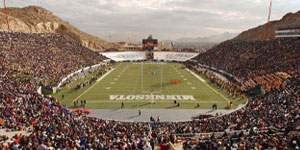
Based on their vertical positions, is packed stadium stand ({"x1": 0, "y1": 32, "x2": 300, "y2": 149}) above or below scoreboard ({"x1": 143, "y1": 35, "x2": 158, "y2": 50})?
below

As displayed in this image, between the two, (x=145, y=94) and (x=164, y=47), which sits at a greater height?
(x=164, y=47)

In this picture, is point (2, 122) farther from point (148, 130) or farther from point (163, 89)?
point (163, 89)

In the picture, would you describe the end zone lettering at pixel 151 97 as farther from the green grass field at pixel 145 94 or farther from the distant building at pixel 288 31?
the distant building at pixel 288 31

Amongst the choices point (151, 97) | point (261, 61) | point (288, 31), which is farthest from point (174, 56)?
point (151, 97)

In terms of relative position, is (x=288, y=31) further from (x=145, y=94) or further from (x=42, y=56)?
(x=42, y=56)

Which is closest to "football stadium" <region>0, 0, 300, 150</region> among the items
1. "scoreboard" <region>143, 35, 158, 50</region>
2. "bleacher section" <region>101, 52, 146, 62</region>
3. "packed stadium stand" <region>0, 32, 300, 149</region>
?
"packed stadium stand" <region>0, 32, 300, 149</region>

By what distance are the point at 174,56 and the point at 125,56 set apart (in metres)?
18.6

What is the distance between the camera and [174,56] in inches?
3002

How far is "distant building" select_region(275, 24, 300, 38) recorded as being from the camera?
134ft

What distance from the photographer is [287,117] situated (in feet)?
48.2

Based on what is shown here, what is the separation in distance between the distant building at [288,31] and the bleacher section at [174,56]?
101 ft

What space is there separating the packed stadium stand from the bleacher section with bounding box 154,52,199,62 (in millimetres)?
26107

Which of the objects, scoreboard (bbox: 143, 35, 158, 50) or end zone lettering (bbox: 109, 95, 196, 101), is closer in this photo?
end zone lettering (bbox: 109, 95, 196, 101)

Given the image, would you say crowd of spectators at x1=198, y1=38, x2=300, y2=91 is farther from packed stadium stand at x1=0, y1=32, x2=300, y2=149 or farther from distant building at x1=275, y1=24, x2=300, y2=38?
distant building at x1=275, y1=24, x2=300, y2=38
